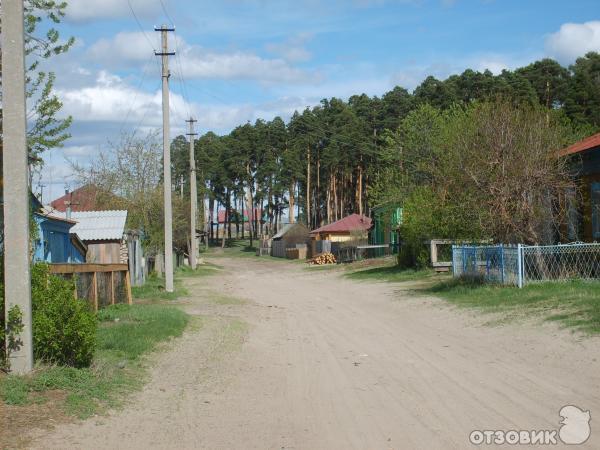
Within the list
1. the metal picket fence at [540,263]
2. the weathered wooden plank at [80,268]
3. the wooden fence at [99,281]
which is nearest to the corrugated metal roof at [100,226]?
the wooden fence at [99,281]

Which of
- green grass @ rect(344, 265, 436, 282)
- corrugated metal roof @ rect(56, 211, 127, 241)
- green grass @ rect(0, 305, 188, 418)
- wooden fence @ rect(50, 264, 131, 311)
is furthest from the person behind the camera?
green grass @ rect(344, 265, 436, 282)

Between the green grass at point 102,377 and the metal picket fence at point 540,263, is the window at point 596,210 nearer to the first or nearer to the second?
the metal picket fence at point 540,263

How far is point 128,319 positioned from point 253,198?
74.2m

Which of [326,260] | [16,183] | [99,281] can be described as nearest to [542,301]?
[99,281]

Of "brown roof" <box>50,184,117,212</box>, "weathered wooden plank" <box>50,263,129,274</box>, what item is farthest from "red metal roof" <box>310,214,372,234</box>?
"weathered wooden plank" <box>50,263,129,274</box>

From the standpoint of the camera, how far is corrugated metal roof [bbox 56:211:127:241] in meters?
25.9

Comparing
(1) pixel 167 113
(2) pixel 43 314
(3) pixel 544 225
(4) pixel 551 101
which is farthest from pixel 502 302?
(4) pixel 551 101

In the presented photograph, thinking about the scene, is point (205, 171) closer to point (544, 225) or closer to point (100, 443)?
point (544, 225)

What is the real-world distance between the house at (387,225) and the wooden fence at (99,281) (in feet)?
62.3

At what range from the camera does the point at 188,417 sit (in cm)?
779

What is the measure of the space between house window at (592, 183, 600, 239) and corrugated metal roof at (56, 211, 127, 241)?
1601 centimetres

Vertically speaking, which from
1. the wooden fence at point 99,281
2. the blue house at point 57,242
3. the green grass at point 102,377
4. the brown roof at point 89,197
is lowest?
the green grass at point 102,377

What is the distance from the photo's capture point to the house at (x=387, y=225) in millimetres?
43250

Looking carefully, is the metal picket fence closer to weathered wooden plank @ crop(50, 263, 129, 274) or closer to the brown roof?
weathered wooden plank @ crop(50, 263, 129, 274)
